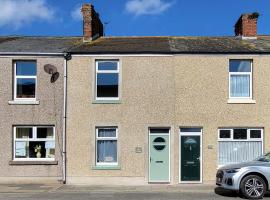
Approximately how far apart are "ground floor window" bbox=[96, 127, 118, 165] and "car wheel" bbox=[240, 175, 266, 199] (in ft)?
21.4

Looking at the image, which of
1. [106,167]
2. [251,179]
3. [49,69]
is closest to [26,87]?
[49,69]

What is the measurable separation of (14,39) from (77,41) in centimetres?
306

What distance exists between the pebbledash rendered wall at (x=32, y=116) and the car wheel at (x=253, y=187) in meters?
8.11

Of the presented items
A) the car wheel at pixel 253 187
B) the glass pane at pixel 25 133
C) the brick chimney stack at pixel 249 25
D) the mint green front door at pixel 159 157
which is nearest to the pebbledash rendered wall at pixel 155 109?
the mint green front door at pixel 159 157

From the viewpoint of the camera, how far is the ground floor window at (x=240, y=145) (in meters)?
21.1

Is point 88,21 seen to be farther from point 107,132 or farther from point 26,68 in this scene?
point 107,132

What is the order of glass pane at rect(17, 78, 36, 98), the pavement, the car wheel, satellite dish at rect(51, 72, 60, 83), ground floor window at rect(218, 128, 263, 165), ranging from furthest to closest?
1. glass pane at rect(17, 78, 36, 98)
2. satellite dish at rect(51, 72, 60, 83)
3. ground floor window at rect(218, 128, 263, 165)
4. the pavement
5. the car wheel

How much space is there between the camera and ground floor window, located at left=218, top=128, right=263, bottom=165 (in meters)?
21.1

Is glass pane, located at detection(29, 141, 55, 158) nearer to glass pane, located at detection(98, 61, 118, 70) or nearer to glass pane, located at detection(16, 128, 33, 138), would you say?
glass pane, located at detection(16, 128, 33, 138)

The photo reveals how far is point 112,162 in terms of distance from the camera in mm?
21297

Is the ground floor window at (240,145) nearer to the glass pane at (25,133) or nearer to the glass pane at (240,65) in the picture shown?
the glass pane at (240,65)

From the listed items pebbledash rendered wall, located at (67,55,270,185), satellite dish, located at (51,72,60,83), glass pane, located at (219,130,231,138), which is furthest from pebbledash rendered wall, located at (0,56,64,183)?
glass pane, located at (219,130,231,138)

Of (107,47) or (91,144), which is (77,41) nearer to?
(107,47)

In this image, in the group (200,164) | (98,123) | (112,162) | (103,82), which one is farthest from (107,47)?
(200,164)
